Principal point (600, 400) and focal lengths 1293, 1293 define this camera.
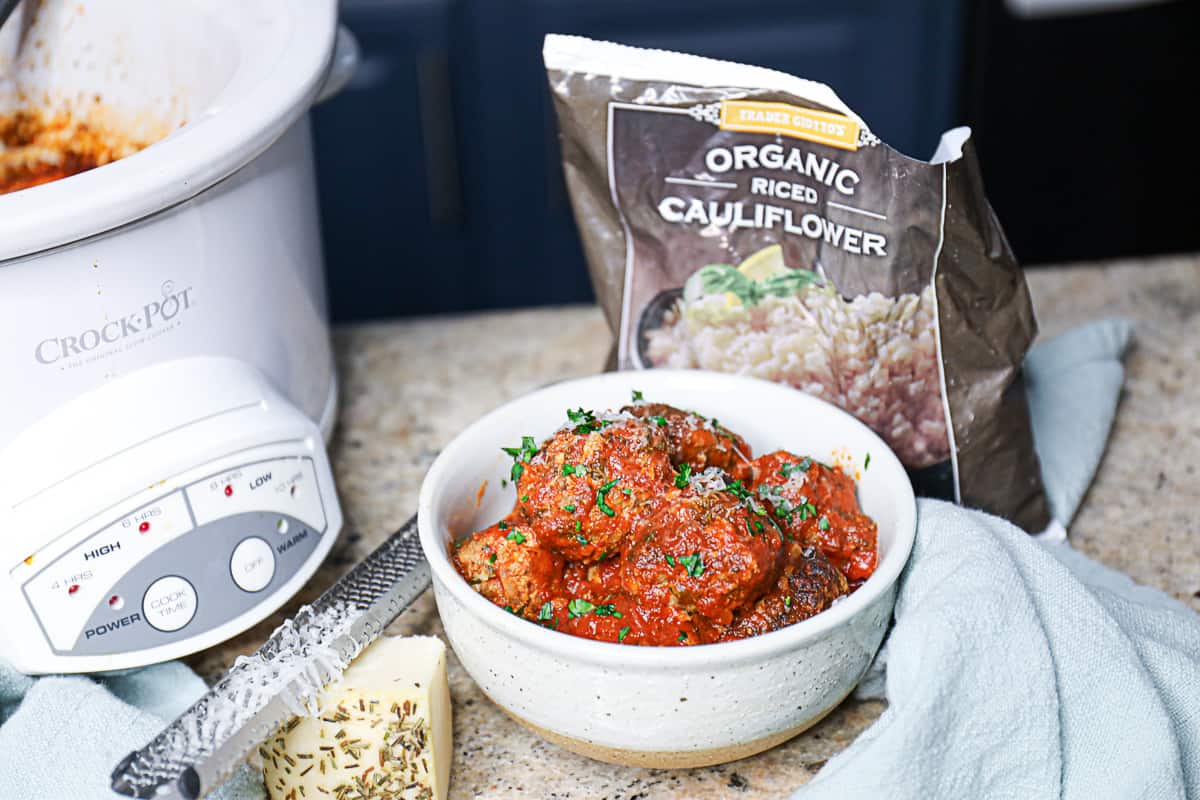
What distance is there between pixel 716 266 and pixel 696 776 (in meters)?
0.38

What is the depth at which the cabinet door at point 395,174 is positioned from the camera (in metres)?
2.15

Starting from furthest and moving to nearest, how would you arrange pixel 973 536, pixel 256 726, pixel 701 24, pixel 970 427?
pixel 701 24 → pixel 970 427 → pixel 973 536 → pixel 256 726

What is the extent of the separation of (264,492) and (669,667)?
32 cm

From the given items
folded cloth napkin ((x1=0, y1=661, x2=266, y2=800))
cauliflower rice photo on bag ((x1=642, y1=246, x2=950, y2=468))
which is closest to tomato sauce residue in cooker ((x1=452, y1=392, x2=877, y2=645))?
cauliflower rice photo on bag ((x1=642, y1=246, x2=950, y2=468))

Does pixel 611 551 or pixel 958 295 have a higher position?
pixel 958 295

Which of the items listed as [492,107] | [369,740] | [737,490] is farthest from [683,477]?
[492,107]

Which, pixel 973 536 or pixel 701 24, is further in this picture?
pixel 701 24

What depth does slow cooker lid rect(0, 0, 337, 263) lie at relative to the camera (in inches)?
29.0

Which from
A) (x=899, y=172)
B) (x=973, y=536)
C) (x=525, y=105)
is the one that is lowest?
(x=525, y=105)

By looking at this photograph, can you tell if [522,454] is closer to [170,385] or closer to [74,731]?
[170,385]

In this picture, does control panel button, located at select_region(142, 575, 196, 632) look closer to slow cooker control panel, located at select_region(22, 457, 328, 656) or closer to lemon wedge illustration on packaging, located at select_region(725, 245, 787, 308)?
slow cooker control panel, located at select_region(22, 457, 328, 656)

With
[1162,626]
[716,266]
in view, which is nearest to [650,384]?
[716,266]

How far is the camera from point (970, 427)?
956 mm

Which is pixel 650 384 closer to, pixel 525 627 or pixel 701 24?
pixel 525 627
